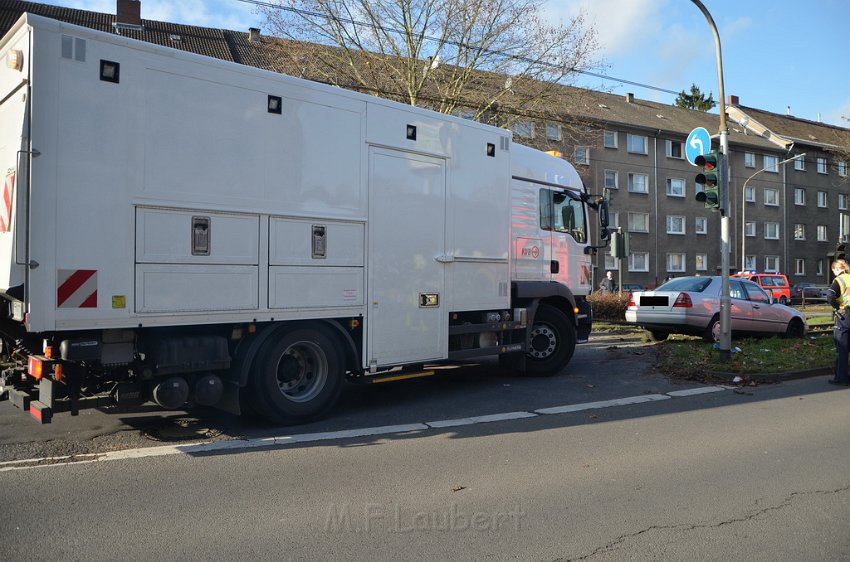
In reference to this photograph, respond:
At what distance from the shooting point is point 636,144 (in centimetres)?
4028

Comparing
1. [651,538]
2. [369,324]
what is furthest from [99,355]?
[651,538]

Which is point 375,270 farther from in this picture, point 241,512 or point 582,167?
point 582,167

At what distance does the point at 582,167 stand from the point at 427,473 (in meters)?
20.8

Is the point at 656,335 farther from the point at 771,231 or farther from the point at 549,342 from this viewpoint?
the point at 771,231

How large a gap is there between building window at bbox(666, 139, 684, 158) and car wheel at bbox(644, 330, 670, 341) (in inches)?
1206

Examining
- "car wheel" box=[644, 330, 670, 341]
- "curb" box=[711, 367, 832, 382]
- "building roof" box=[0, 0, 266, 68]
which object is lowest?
"curb" box=[711, 367, 832, 382]

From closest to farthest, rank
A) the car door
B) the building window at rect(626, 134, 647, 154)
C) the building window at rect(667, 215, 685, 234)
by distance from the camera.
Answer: the car door
the building window at rect(626, 134, 647, 154)
the building window at rect(667, 215, 685, 234)

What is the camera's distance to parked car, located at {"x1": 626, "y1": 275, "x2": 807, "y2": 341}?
13.0 metres

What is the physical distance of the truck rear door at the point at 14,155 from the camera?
497 cm

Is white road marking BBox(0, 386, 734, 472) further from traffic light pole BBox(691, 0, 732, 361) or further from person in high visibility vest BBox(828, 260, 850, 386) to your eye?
person in high visibility vest BBox(828, 260, 850, 386)

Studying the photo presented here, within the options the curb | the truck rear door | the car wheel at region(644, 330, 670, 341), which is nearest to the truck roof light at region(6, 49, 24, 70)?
the truck rear door

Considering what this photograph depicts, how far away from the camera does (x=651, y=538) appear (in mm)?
3900

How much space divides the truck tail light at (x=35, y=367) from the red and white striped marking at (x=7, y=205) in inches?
41.2

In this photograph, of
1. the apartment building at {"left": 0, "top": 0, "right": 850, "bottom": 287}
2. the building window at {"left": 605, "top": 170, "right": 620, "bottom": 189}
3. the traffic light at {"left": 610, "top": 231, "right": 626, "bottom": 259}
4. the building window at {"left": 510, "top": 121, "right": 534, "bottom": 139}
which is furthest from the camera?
the building window at {"left": 605, "top": 170, "right": 620, "bottom": 189}
